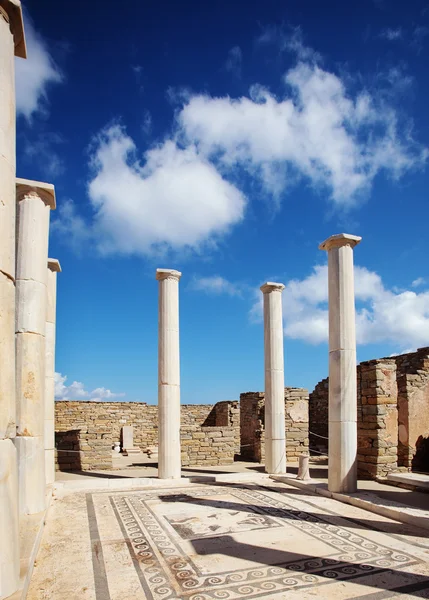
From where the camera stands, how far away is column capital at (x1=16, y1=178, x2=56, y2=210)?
7.73 meters

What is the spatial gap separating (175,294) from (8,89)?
8149mm

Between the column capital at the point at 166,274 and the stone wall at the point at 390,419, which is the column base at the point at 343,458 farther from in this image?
the column capital at the point at 166,274

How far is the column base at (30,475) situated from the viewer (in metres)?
6.78

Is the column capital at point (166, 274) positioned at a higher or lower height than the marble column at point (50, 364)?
higher

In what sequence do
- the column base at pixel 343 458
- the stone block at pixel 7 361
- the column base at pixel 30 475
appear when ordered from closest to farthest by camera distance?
the stone block at pixel 7 361, the column base at pixel 30 475, the column base at pixel 343 458

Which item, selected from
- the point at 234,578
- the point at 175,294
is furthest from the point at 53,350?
the point at 234,578

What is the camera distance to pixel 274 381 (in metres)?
12.4

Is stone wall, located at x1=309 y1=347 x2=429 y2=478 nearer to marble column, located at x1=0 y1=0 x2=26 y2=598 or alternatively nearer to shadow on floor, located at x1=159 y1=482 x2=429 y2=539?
shadow on floor, located at x1=159 y1=482 x2=429 y2=539

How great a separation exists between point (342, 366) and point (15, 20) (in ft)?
25.2

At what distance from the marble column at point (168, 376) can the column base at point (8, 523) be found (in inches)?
301

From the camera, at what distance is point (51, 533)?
20.7ft

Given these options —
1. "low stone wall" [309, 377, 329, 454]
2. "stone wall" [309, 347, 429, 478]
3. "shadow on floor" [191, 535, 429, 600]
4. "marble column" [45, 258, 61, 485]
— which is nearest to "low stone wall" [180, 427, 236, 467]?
"stone wall" [309, 347, 429, 478]

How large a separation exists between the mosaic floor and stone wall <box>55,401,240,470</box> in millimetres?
5489

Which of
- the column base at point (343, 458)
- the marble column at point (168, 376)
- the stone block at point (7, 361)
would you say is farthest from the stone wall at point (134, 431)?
the stone block at point (7, 361)
